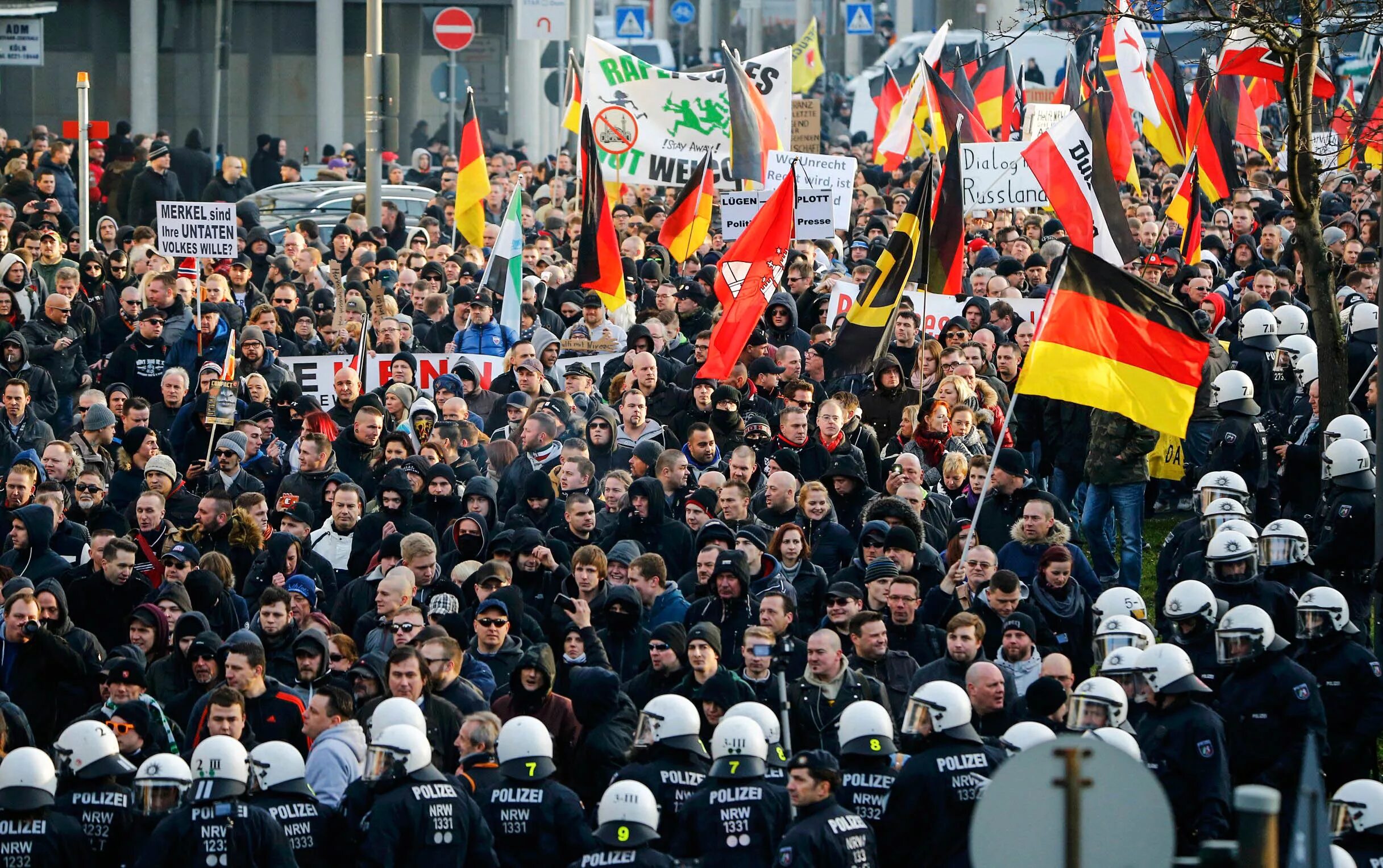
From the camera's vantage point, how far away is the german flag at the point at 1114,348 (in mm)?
12031

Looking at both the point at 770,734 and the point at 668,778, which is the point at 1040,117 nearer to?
the point at 770,734

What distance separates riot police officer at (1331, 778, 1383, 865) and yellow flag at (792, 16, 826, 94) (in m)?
28.9

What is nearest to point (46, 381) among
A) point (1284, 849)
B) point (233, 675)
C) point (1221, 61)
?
point (233, 675)

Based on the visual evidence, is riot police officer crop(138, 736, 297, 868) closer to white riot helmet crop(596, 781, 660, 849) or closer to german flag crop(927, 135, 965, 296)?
white riot helmet crop(596, 781, 660, 849)

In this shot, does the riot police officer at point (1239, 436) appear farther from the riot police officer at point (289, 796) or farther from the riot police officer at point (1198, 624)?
the riot police officer at point (289, 796)

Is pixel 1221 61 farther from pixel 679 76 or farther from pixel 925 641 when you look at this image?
pixel 925 641

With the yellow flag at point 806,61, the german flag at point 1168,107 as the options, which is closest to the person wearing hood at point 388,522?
the german flag at point 1168,107

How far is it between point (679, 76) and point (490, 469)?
24.2 feet

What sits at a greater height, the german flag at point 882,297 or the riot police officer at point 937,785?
the german flag at point 882,297

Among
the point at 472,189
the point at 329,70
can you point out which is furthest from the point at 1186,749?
the point at 329,70

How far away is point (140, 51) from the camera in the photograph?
39.1 metres

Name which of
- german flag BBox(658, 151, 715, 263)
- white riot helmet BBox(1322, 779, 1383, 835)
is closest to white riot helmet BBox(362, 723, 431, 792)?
white riot helmet BBox(1322, 779, 1383, 835)

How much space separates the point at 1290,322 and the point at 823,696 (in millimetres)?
7933

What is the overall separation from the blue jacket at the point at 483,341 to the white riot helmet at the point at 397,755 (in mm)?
8801
